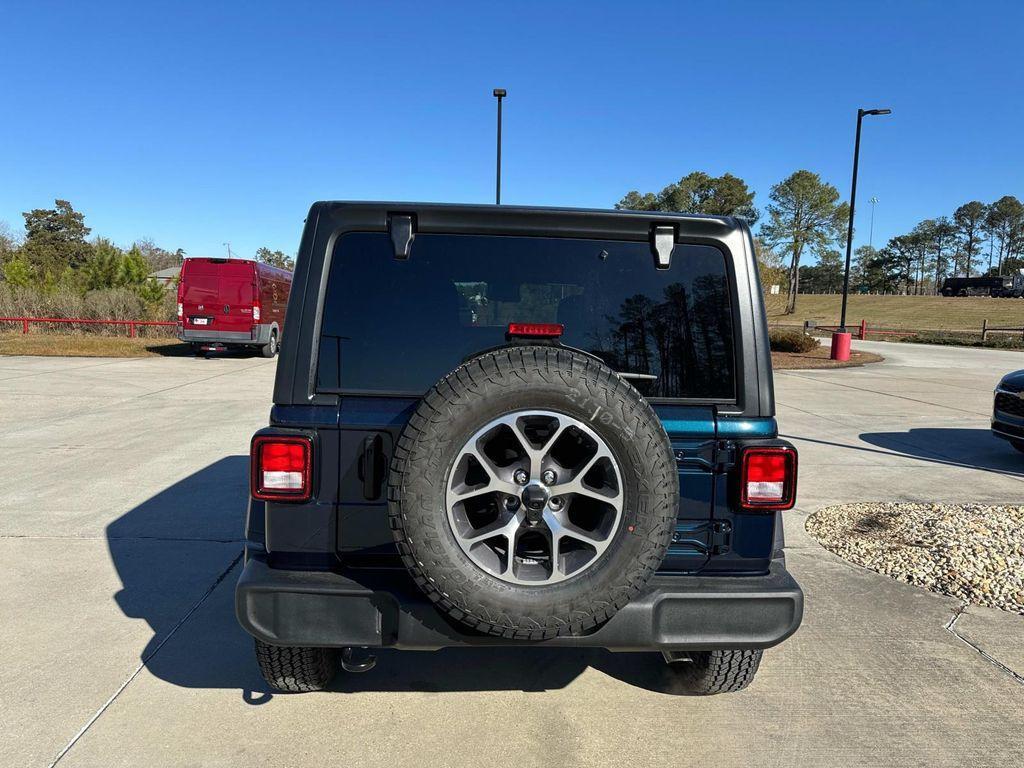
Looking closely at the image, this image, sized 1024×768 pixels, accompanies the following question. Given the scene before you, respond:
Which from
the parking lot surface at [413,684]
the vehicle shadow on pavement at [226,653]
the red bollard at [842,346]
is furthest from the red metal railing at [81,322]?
the red bollard at [842,346]

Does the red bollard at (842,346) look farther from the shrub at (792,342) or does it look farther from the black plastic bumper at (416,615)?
the black plastic bumper at (416,615)

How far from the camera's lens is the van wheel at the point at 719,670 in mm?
2844

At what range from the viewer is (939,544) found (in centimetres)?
486

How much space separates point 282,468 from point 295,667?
975 mm

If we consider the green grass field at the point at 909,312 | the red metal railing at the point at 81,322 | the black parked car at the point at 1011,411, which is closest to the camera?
the black parked car at the point at 1011,411

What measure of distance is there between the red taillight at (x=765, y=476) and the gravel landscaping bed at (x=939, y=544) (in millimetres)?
2611

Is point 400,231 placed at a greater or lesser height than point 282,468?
greater

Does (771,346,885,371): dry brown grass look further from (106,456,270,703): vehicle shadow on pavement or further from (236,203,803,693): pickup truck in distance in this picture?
(236,203,803,693): pickup truck in distance

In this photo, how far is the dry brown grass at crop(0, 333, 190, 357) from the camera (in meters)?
18.1

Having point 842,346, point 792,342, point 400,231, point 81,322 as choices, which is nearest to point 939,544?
point 400,231

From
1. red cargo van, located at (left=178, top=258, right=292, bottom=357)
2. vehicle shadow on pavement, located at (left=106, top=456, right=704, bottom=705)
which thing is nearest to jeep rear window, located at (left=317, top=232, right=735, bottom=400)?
vehicle shadow on pavement, located at (left=106, top=456, right=704, bottom=705)

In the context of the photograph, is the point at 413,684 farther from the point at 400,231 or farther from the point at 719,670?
the point at 400,231

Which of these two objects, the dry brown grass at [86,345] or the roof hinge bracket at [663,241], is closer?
the roof hinge bracket at [663,241]

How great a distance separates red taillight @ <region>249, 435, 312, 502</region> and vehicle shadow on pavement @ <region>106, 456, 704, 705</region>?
44.8 inches
